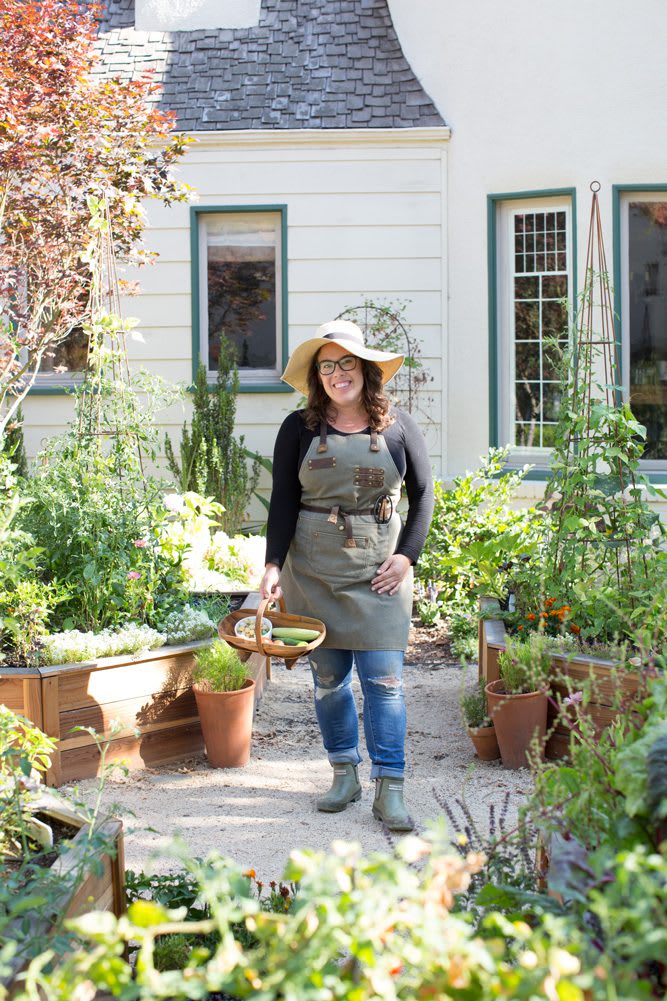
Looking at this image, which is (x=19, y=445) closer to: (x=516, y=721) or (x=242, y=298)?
(x=242, y=298)

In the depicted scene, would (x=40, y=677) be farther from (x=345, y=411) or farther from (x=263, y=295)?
(x=263, y=295)

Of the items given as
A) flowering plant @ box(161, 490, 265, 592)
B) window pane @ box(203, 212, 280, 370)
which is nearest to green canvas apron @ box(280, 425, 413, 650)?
flowering plant @ box(161, 490, 265, 592)

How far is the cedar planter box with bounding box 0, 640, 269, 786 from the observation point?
15.4 ft

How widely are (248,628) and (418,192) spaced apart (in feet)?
19.5

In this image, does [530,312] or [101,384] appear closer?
[101,384]

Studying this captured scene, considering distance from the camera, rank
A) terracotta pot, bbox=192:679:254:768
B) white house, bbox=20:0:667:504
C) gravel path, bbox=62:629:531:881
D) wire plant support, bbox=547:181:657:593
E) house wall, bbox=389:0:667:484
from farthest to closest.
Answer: white house, bbox=20:0:667:504 < house wall, bbox=389:0:667:484 < wire plant support, bbox=547:181:657:593 < terracotta pot, bbox=192:679:254:768 < gravel path, bbox=62:629:531:881

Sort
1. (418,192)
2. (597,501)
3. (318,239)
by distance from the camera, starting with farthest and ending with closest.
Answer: (318,239) → (418,192) → (597,501)

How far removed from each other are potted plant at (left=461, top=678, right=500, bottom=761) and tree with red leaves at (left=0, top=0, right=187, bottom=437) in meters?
2.98

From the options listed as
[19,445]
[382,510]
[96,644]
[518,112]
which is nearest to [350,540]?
[382,510]

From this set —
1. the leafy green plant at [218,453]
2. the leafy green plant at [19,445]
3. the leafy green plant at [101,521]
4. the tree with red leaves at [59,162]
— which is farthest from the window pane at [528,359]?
the leafy green plant at [101,521]

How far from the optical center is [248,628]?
4.42 m

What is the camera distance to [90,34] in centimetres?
678

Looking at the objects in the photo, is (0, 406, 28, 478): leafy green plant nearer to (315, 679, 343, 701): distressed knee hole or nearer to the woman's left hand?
(315, 679, 343, 701): distressed knee hole

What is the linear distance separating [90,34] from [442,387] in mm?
4002
